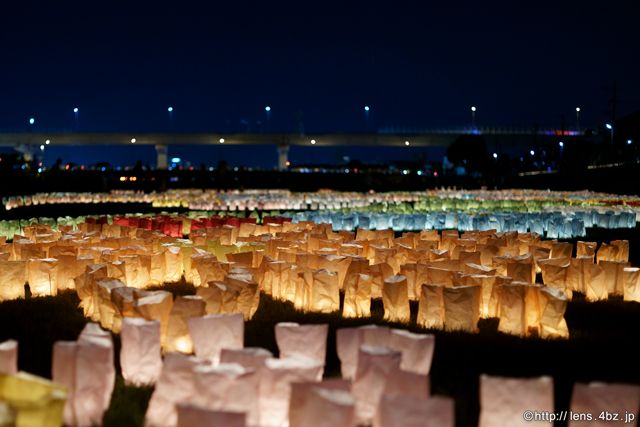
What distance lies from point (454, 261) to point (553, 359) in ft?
9.98

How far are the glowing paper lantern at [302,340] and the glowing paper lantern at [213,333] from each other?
51cm

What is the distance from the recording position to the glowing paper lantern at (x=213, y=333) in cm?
616

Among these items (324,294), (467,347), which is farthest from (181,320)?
(467,347)

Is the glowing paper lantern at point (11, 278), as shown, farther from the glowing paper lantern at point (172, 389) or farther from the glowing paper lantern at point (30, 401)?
the glowing paper lantern at point (30, 401)

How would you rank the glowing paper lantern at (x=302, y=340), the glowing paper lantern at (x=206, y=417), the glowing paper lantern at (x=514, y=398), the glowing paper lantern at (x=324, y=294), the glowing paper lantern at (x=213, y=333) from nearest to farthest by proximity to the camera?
1. the glowing paper lantern at (x=206, y=417)
2. the glowing paper lantern at (x=514, y=398)
3. the glowing paper lantern at (x=302, y=340)
4. the glowing paper lantern at (x=213, y=333)
5. the glowing paper lantern at (x=324, y=294)

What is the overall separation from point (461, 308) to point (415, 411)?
3.67 metres

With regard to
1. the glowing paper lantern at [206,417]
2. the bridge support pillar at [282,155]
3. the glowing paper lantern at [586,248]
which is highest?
the bridge support pillar at [282,155]

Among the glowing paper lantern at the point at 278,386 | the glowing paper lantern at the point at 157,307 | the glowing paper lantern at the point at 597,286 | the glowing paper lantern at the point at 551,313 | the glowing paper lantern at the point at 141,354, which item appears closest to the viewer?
the glowing paper lantern at the point at 278,386

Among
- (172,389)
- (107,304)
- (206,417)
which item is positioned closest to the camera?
(206,417)

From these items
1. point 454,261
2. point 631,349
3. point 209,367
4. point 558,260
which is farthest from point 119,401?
point 558,260

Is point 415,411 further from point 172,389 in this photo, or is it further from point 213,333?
point 213,333

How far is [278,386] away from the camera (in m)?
4.89

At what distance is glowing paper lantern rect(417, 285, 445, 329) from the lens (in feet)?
25.9

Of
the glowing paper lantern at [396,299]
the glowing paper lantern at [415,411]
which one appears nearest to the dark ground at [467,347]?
the glowing paper lantern at [396,299]
